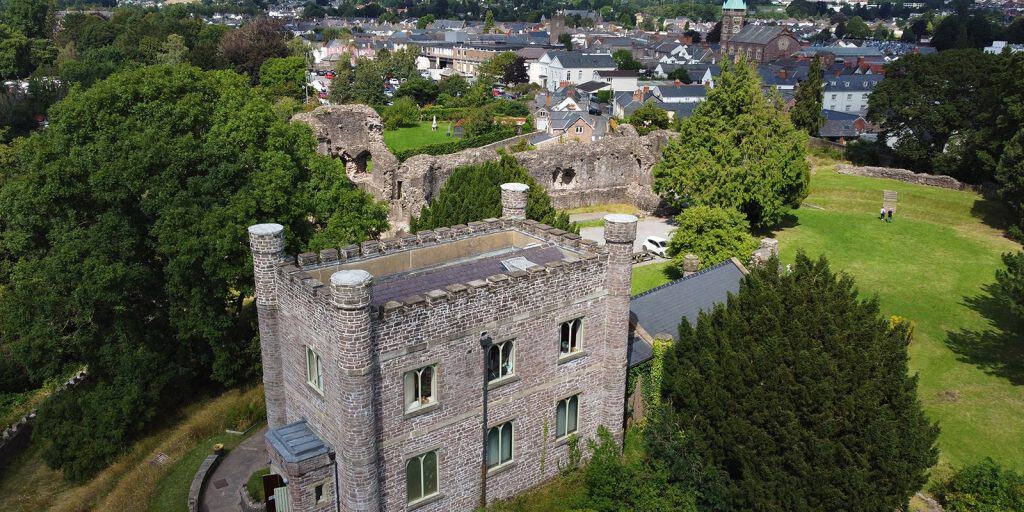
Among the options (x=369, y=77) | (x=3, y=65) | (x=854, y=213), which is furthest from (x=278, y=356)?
(x=3, y=65)

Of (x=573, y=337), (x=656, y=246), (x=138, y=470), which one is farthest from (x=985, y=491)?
(x=138, y=470)

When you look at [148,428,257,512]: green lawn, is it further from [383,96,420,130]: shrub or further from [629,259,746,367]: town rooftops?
[383,96,420,130]: shrub

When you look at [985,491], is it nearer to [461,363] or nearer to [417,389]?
[461,363]

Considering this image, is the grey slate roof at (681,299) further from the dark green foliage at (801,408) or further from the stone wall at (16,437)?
the stone wall at (16,437)

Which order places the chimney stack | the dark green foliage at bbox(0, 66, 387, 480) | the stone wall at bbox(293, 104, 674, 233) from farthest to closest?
the stone wall at bbox(293, 104, 674, 233), the chimney stack, the dark green foliage at bbox(0, 66, 387, 480)

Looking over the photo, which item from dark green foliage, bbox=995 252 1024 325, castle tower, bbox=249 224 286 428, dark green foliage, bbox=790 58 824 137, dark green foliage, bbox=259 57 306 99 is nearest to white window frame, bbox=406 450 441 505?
castle tower, bbox=249 224 286 428

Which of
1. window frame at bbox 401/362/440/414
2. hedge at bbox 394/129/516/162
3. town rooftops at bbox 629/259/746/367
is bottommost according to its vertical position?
hedge at bbox 394/129/516/162
